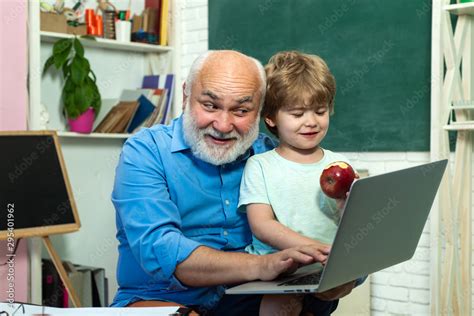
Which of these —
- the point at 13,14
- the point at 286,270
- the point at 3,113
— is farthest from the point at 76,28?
the point at 286,270

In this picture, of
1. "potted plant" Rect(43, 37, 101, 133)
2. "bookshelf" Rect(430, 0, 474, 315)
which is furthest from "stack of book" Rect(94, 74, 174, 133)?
"bookshelf" Rect(430, 0, 474, 315)

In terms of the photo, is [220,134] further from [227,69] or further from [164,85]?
[164,85]

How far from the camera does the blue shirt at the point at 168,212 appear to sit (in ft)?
5.92

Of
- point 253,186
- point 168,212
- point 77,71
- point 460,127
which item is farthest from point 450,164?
point 77,71

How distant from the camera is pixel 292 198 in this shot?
1948 millimetres

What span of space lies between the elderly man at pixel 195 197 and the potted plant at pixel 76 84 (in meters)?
2.09

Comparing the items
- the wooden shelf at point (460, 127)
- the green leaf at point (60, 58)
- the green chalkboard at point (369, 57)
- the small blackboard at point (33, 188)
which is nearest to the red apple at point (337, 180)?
the wooden shelf at point (460, 127)

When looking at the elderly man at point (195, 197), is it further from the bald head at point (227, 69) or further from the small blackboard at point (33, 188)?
the small blackboard at point (33, 188)

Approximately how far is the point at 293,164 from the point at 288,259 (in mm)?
482

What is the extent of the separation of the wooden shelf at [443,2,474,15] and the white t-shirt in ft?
5.09

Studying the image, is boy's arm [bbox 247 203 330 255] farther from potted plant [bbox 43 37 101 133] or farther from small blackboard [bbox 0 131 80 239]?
potted plant [bbox 43 37 101 133]

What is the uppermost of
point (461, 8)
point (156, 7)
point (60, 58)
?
point (156, 7)

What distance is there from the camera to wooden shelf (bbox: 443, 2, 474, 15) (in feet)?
10.3

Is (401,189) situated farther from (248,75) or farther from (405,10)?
(405,10)
